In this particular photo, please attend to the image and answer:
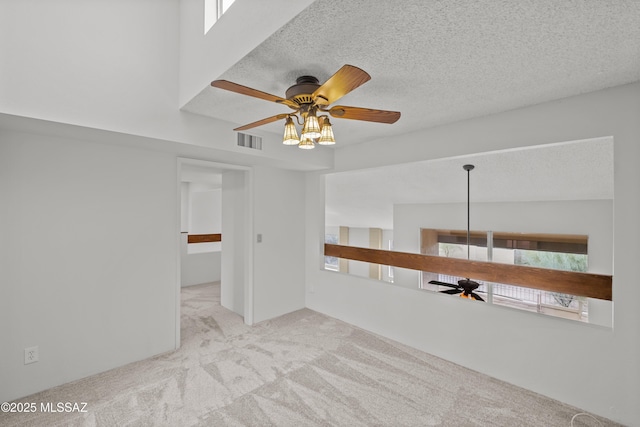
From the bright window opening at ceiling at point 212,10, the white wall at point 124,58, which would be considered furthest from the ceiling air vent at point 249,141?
the bright window opening at ceiling at point 212,10

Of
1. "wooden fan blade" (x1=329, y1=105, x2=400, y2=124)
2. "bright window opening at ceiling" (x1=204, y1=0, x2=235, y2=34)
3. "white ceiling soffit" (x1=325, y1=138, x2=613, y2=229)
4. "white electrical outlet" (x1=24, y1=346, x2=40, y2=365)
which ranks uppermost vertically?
"bright window opening at ceiling" (x1=204, y1=0, x2=235, y2=34)

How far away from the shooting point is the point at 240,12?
5.70 ft

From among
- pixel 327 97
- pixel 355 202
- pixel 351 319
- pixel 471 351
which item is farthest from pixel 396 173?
pixel 327 97

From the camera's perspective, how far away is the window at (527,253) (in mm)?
4078

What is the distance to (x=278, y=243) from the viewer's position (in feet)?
13.2

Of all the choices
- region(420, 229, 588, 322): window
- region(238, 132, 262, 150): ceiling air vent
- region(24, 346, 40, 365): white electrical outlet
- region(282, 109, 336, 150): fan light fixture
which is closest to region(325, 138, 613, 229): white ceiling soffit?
region(420, 229, 588, 322): window

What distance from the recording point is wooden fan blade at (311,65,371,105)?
4.35ft

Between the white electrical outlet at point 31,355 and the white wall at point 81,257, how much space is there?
26 mm

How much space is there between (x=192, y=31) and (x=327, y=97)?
156 cm

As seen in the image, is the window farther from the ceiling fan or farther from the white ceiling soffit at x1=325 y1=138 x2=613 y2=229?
the ceiling fan

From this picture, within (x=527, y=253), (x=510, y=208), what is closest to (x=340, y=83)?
(x=510, y=208)

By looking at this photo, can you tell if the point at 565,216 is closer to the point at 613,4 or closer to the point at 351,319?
the point at 351,319

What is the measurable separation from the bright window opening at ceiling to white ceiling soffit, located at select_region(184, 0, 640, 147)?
546 millimetres

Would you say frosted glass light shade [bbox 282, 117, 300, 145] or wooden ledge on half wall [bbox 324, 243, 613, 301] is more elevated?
frosted glass light shade [bbox 282, 117, 300, 145]
